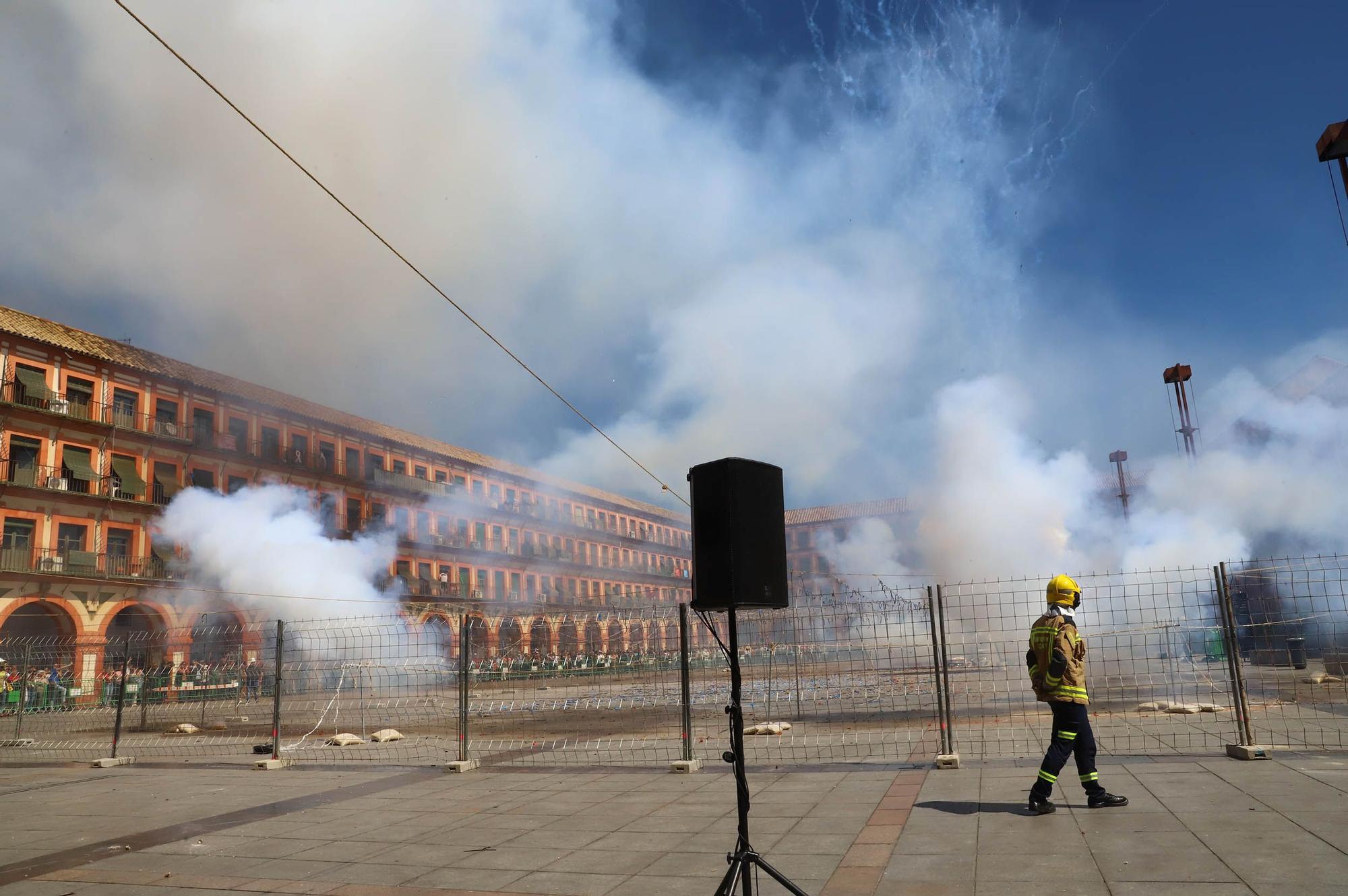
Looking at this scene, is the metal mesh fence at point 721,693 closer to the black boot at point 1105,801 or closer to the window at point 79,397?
the black boot at point 1105,801

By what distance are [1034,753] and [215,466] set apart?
40.7 m

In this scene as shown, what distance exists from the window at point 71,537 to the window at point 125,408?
454 centimetres

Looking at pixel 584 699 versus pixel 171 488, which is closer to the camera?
pixel 584 699

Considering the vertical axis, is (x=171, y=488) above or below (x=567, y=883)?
above

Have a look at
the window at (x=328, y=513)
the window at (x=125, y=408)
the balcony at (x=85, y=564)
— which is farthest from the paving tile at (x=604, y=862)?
the window at (x=328, y=513)

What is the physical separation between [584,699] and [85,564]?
2348 cm

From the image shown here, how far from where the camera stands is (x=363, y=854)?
6.19 metres

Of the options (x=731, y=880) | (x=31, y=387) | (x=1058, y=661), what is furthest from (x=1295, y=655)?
(x=31, y=387)

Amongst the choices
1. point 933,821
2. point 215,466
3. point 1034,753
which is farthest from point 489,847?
point 215,466

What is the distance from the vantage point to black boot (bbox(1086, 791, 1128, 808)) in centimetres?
631

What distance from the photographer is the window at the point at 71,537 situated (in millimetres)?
34250

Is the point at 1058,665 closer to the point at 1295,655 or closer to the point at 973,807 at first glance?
the point at 973,807

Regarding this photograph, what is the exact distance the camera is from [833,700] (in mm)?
21266

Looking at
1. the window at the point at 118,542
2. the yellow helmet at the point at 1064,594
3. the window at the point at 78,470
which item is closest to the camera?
the yellow helmet at the point at 1064,594
